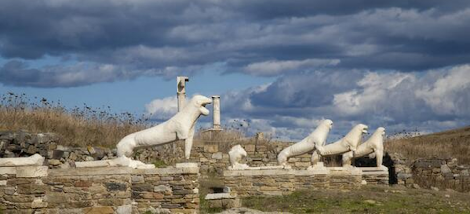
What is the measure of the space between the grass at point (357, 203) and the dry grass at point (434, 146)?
11.4m

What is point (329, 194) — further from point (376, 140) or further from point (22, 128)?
point (22, 128)

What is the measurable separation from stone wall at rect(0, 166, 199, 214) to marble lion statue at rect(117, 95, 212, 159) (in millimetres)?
736

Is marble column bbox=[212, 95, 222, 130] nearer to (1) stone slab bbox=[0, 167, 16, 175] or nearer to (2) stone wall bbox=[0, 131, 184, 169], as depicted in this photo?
(2) stone wall bbox=[0, 131, 184, 169]

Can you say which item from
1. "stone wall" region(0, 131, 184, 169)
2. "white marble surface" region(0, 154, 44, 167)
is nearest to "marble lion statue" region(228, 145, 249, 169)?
"stone wall" region(0, 131, 184, 169)

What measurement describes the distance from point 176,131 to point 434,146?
76.6ft

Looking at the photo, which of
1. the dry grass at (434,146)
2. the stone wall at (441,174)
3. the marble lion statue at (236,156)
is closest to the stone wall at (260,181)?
the marble lion statue at (236,156)

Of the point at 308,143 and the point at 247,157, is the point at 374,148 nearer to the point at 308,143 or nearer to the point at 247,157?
the point at 308,143

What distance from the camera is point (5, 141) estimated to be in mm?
23281

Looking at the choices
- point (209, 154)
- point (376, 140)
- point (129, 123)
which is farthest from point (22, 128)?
point (376, 140)

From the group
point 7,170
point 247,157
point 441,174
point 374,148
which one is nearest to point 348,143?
point 374,148

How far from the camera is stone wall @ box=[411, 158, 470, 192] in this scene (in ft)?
107

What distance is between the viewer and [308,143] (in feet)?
86.4

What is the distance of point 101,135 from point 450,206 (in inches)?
500

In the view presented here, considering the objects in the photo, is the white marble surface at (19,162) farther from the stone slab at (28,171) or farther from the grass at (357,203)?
the grass at (357,203)
